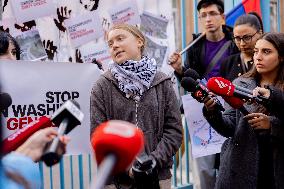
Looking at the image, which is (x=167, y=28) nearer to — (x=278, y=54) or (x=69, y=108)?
(x=278, y=54)

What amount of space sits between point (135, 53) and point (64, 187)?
4.00 feet

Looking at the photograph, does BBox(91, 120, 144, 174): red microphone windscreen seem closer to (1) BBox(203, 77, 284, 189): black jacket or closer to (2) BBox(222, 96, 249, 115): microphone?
(2) BBox(222, 96, 249, 115): microphone

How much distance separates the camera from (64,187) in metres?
3.66

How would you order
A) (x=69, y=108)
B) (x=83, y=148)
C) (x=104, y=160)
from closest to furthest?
1. (x=104, y=160)
2. (x=69, y=108)
3. (x=83, y=148)

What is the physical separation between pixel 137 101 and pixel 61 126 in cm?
148

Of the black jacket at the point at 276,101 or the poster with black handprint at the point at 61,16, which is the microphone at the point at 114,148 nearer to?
the black jacket at the point at 276,101

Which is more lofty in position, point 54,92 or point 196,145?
point 54,92

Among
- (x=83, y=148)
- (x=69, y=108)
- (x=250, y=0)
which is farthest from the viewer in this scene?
(x=250, y=0)

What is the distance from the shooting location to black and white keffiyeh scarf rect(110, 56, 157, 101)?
2927mm

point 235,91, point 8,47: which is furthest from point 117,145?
point 8,47

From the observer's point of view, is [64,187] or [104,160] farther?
[64,187]

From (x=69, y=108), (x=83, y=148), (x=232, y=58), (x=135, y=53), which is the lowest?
(x=83, y=148)

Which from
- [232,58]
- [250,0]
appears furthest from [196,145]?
[250,0]

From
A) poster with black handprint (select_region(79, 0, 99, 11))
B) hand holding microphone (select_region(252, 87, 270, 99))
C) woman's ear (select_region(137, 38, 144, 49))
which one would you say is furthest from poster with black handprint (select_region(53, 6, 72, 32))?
hand holding microphone (select_region(252, 87, 270, 99))
